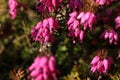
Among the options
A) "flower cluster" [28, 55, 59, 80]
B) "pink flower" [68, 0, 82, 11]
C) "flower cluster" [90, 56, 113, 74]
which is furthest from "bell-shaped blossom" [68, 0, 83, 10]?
"flower cluster" [28, 55, 59, 80]

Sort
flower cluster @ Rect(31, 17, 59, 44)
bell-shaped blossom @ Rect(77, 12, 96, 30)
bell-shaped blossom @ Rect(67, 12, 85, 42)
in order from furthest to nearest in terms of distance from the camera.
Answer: bell-shaped blossom @ Rect(67, 12, 85, 42), flower cluster @ Rect(31, 17, 59, 44), bell-shaped blossom @ Rect(77, 12, 96, 30)

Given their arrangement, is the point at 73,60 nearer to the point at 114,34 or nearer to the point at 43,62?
the point at 114,34

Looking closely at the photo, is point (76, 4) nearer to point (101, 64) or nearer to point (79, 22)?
point (79, 22)

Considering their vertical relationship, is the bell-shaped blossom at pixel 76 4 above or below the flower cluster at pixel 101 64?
above

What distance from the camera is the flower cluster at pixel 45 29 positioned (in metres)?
3.77

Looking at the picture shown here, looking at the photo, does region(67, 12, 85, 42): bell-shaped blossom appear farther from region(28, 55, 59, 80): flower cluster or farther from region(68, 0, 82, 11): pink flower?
region(28, 55, 59, 80): flower cluster

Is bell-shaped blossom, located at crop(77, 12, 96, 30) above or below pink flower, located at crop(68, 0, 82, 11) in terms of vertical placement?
below

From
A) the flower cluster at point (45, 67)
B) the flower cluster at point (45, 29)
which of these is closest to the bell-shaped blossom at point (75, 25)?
the flower cluster at point (45, 29)

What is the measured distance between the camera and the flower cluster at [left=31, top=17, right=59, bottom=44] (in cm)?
377

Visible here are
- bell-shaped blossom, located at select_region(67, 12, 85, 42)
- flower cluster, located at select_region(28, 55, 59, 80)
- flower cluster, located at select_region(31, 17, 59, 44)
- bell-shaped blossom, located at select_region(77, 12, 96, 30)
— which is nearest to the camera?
flower cluster, located at select_region(28, 55, 59, 80)

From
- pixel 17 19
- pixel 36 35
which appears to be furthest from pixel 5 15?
pixel 36 35

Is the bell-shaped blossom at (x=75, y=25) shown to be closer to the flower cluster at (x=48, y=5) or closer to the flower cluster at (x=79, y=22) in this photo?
the flower cluster at (x=79, y=22)

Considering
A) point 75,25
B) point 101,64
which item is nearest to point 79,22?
point 75,25

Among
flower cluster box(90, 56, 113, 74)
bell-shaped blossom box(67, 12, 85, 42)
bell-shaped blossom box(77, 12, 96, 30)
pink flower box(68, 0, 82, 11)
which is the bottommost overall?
flower cluster box(90, 56, 113, 74)
